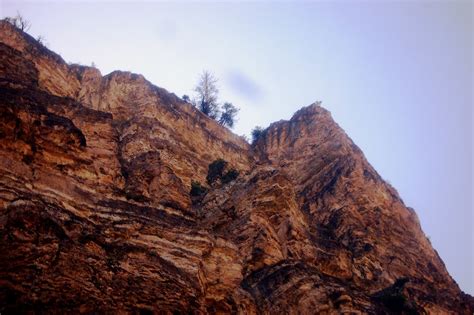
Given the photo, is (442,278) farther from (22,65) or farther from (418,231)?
(22,65)

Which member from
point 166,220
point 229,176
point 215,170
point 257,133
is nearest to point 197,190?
point 229,176

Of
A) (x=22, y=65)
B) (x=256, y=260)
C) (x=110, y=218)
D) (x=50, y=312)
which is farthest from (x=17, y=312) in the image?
(x=22, y=65)

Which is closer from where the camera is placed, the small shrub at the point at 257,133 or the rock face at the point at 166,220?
the rock face at the point at 166,220

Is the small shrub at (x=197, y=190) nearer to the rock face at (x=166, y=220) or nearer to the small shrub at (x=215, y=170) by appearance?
the rock face at (x=166, y=220)

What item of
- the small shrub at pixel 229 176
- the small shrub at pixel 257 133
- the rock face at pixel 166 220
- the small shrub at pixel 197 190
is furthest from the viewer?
the small shrub at pixel 257 133

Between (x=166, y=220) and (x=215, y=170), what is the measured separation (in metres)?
12.9

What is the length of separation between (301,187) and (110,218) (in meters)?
19.3

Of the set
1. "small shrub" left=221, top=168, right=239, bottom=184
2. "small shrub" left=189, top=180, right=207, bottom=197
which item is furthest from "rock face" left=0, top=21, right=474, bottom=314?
"small shrub" left=221, top=168, right=239, bottom=184

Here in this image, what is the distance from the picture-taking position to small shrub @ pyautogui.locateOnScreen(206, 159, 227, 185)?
3308cm

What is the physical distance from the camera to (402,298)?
77.8 feet

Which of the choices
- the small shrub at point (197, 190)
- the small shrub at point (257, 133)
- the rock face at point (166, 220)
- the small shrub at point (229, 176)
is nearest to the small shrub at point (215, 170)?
the small shrub at point (229, 176)

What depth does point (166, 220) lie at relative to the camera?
69.0 feet

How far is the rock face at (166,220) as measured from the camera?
51.9 ft

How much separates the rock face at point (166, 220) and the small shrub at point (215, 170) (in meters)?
0.54
